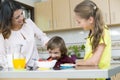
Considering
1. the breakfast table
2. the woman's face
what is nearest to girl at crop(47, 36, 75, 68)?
the woman's face

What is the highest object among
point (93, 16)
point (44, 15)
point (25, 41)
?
point (44, 15)

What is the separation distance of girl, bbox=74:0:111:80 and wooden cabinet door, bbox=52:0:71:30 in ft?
8.64

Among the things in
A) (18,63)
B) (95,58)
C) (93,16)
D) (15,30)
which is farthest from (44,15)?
(95,58)

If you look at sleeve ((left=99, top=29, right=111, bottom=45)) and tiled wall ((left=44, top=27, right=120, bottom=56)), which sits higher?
sleeve ((left=99, top=29, right=111, bottom=45))

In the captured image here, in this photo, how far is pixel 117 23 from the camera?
3.56 metres

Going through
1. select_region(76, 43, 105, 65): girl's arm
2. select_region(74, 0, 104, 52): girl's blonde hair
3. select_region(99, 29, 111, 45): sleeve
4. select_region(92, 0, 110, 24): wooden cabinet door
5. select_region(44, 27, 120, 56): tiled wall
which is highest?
select_region(92, 0, 110, 24): wooden cabinet door

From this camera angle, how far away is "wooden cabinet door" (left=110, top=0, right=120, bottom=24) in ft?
11.7

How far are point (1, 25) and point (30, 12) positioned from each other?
2.55 metres

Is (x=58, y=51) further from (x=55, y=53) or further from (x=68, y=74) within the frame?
(x=68, y=74)

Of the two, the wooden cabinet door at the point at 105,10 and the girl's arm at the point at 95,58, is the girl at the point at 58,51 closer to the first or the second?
the girl's arm at the point at 95,58

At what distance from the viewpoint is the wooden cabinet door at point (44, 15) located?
13.5 ft

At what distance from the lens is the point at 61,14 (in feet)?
13.2

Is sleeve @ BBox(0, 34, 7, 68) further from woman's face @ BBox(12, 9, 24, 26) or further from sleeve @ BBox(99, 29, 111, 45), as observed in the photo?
sleeve @ BBox(99, 29, 111, 45)

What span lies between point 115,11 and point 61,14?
0.95 m
